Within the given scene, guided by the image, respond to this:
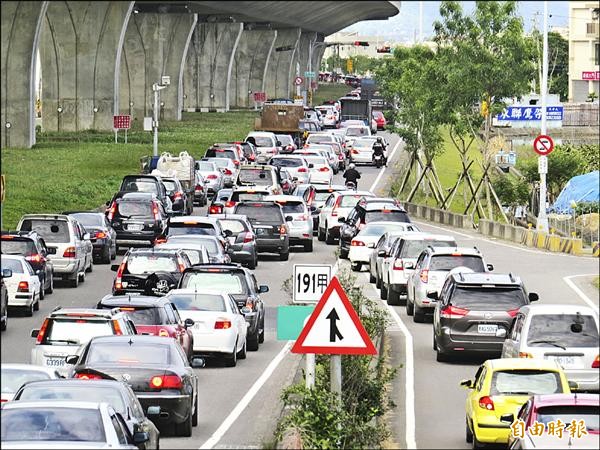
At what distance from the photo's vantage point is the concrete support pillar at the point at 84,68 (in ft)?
292

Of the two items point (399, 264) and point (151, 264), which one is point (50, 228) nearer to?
point (151, 264)

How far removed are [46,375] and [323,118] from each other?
101 metres

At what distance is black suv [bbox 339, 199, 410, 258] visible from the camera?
153 feet

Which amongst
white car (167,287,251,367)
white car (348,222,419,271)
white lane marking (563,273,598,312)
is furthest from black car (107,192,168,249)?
white car (167,287,251,367)

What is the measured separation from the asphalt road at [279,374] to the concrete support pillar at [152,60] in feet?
210

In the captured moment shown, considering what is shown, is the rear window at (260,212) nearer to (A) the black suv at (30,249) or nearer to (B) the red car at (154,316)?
(A) the black suv at (30,249)

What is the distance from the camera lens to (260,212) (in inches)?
1903

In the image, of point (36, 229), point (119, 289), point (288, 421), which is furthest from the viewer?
point (36, 229)

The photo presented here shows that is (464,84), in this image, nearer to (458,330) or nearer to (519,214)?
(519,214)

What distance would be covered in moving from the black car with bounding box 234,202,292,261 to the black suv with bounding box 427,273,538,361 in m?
19.9

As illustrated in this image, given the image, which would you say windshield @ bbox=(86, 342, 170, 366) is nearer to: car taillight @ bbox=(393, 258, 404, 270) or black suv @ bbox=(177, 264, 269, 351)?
black suv @ bbox=(177, 264, 269, 351)

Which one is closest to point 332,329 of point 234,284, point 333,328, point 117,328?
point 333,328

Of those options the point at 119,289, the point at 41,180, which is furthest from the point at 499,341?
the point at 41,180

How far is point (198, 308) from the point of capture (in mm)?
27641
